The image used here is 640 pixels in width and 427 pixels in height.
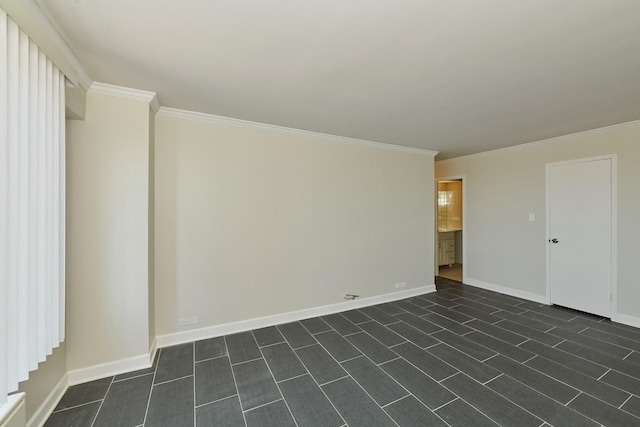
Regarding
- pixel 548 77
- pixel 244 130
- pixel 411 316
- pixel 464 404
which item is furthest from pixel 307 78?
pixel 411 316

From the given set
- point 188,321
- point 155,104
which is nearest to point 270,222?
point 188,321

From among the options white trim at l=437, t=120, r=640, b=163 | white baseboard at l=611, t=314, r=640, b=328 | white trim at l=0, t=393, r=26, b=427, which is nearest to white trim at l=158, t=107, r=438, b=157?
white trim at l=437, t=120, r=640, b=163

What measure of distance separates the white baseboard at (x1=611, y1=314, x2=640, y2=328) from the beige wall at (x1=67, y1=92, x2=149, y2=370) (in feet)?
17.4

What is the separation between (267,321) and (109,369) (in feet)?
4.88

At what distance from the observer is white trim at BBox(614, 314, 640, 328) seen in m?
3.09

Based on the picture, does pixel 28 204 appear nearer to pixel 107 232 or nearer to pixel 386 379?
pixel 107 232

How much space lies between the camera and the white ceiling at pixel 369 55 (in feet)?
4.47

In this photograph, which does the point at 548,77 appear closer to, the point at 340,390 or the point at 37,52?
the point at 340,390

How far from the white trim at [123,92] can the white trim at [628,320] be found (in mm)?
5748

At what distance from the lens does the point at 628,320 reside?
3.15 metres

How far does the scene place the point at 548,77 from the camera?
2010 millimetres

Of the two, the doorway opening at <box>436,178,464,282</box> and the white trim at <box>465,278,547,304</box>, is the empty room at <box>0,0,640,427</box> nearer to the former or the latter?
the white trim at <box>465,278,547,304</box>

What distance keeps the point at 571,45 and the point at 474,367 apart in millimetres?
2506

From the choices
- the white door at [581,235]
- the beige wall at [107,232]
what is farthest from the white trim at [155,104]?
the white door at [581,235]
